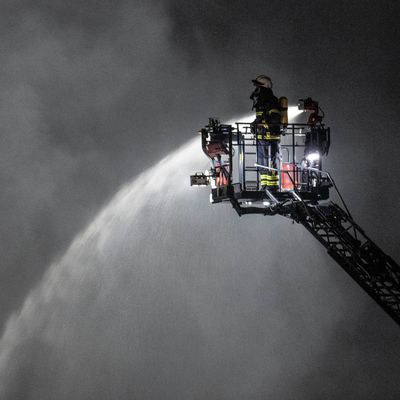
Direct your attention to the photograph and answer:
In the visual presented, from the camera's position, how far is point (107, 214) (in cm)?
1633

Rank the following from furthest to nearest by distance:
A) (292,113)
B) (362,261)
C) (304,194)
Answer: (292,113) → (304,194) → (362,261)

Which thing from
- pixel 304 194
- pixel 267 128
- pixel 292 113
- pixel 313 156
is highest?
pixel 292 113

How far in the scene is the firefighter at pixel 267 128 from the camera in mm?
12195

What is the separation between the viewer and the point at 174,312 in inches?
652

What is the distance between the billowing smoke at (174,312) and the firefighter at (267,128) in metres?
4.31

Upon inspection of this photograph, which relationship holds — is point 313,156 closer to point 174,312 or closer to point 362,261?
point 362,261

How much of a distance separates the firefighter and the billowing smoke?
4307mm

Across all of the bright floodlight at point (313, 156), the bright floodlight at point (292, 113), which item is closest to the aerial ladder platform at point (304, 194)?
the bright floodlight at point (313, 156)

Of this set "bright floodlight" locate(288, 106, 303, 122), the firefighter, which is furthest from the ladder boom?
"bright floodlight" locate(288, 106, 303, 122)

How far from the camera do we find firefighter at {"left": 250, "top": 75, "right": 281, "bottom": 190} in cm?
1220

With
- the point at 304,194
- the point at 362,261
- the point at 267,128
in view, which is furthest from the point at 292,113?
the point at 362,261

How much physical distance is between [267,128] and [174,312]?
715 centimetres

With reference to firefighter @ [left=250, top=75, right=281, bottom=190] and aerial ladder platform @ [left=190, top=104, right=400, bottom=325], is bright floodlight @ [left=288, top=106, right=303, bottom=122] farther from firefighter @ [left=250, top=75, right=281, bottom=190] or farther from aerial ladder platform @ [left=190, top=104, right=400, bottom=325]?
firefighter @ [left=250, top=75, right=281, bottom=190]

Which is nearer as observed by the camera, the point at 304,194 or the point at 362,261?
the point at 362,261
